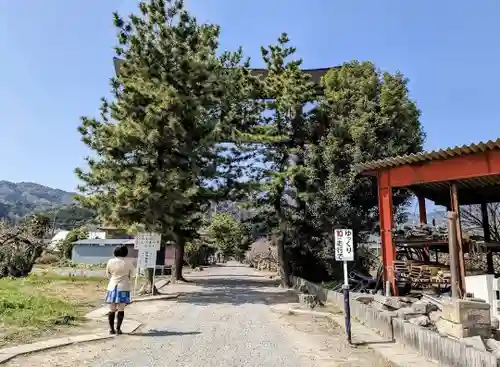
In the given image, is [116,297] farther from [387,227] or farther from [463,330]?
[387,227]

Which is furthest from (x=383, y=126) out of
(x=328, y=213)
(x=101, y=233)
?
(x=101, y=233)

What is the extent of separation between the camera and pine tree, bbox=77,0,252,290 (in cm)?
1440

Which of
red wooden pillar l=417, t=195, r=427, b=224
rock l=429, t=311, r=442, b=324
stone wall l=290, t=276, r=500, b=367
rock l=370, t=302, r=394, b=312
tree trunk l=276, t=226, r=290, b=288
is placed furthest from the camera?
tree trunk l=276, t=226, r=290, b=288

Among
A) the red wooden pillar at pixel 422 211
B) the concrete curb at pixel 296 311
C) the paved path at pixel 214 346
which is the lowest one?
the paved path at pixel 214 346

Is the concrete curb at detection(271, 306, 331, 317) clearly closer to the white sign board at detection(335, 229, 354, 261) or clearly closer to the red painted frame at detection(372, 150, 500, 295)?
the red painted frame at detection(372, 150, 500, 295)

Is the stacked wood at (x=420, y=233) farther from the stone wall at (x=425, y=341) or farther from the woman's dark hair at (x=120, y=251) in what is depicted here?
the woman's dark hair at (x=120, y=251)

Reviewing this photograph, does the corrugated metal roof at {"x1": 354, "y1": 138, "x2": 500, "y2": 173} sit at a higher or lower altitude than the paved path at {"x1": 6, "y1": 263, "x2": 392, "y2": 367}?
higher

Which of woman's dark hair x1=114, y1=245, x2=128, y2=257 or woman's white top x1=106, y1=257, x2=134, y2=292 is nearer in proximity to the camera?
woman's white top x1=106, y1=257, x2=134, y2=292

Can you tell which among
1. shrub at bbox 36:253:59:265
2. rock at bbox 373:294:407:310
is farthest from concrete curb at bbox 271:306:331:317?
shrub at bbox 36:253:59:265

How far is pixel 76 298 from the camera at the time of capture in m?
13.4

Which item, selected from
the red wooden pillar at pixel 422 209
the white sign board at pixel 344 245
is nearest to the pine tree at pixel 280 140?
the red wooden pillar at pixel 422 209

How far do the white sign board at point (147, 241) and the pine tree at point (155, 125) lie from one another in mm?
328

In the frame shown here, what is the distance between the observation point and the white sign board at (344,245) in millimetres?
8445

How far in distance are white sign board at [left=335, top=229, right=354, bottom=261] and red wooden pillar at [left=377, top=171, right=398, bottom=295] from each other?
4053 millimetres
